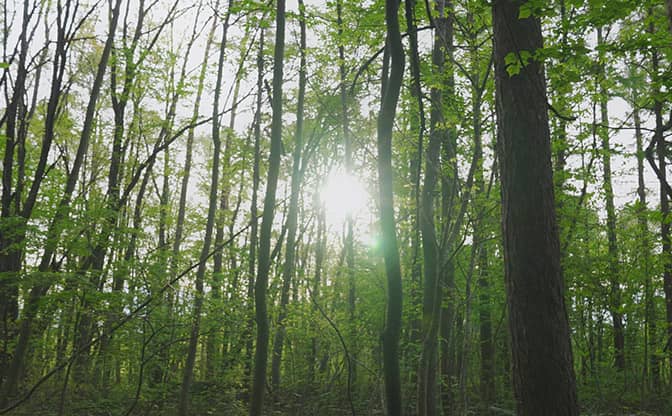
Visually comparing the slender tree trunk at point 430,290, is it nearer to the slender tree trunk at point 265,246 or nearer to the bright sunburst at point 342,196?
the slender tree trunk at point 265,246

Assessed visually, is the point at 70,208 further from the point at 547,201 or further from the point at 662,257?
the point at 662,257

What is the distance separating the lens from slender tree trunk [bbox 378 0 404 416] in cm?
250

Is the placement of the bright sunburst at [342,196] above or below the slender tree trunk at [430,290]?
above

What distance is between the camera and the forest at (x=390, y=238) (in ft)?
10.9

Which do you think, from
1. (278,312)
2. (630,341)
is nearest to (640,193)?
(630,341)

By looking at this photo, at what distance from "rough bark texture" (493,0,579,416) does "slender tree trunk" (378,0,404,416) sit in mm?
866

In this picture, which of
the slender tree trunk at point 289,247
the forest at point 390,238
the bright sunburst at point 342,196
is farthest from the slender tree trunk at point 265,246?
the bright sunburst at point 342,196

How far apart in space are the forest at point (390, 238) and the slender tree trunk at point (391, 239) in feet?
0.04

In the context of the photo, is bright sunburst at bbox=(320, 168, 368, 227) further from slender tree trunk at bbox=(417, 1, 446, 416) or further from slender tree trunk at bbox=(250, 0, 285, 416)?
slender tree trunk at bbox=(250, 0, 285, 416)

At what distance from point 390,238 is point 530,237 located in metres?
1.26

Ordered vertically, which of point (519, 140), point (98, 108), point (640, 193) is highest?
point (98, 108)

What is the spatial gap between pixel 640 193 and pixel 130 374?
16690 millimetres

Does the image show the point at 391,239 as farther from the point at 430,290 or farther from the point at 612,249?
the point at 612,249

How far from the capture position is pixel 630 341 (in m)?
12.1
